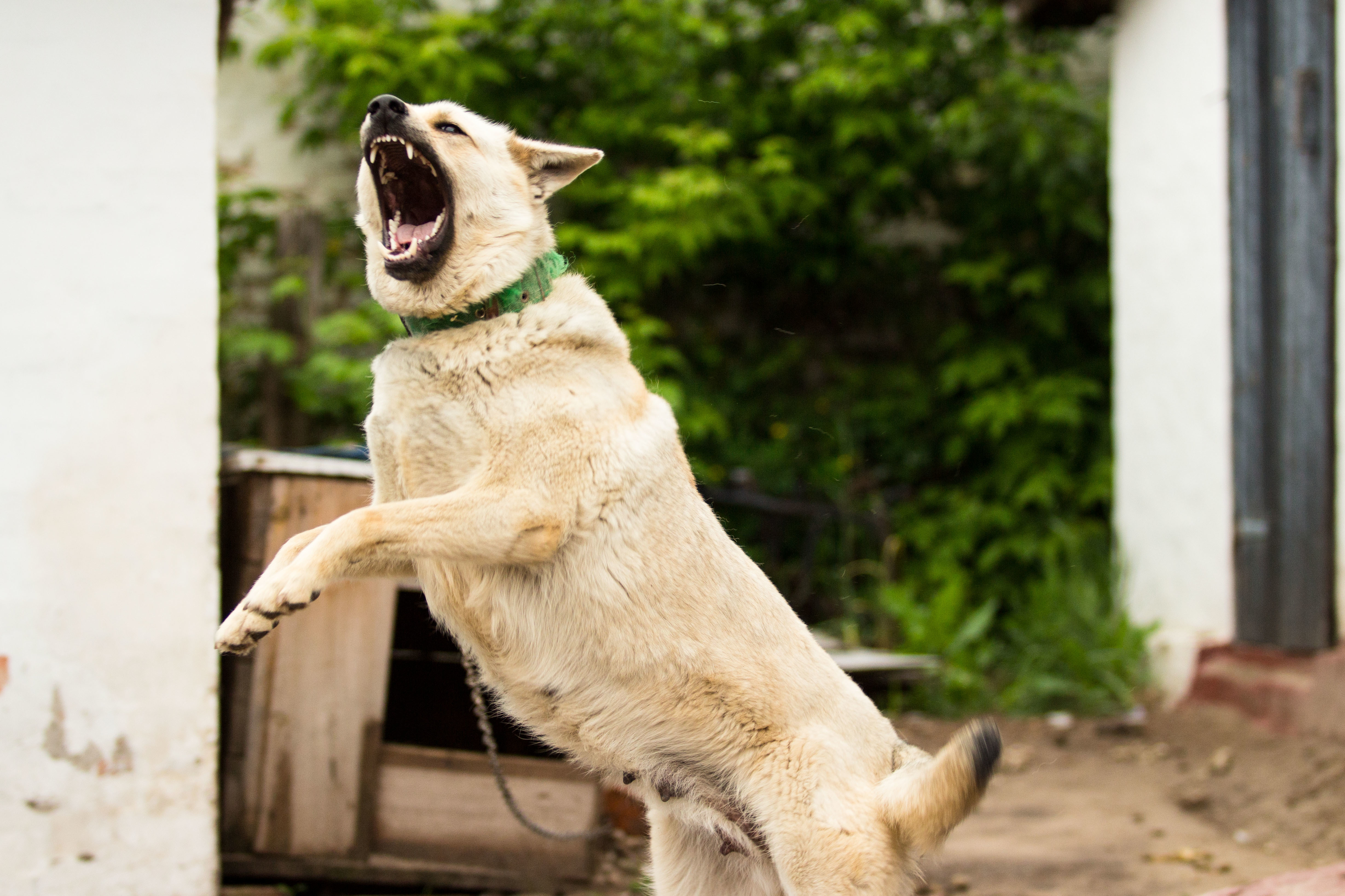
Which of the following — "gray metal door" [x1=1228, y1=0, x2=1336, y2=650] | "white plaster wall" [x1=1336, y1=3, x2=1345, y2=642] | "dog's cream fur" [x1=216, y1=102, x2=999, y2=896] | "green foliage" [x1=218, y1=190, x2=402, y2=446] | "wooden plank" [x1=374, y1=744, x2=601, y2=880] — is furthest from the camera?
"green foliage" [x1=218, y1=190, x2=402, y2=446]

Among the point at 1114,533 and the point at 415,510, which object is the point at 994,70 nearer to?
the point at 1114,533

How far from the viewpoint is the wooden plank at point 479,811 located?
387cm

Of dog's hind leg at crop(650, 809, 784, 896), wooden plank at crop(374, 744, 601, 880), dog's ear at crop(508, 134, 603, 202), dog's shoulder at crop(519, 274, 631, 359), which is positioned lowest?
wooden plank at crop(374, 744, 601, 880)

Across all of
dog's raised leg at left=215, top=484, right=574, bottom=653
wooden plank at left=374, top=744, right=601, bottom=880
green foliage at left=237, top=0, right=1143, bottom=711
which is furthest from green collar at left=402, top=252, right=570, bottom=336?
green foliage at left=237, top=0, right=1143, bottom=711

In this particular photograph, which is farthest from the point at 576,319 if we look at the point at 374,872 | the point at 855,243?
the point at 855,243

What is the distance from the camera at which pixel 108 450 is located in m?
3.38

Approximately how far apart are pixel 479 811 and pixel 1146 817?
2763 mm

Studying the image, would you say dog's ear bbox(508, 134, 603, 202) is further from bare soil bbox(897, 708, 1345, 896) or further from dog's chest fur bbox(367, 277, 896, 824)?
bare soil bbox(897, 708, 1345, 896)

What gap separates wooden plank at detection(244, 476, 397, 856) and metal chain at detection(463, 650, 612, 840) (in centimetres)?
50

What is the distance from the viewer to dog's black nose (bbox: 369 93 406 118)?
2.44 metres

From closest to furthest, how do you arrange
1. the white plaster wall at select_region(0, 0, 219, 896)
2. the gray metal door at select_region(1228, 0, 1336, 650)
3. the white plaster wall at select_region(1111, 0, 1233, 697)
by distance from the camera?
the white plaster wall at select_region(0, 0, 219, 896) < the gray metal door at select_region(1228, 0, 1336, 650) < the white plaster wall at select_region(1111, 0, 1233, 697)

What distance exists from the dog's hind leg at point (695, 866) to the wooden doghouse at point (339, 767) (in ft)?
4.47

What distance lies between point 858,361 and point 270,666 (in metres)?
5.77

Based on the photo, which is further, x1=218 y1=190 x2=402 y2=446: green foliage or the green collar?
x1=218 y1=190 x2=402 y2=446: green foliage
